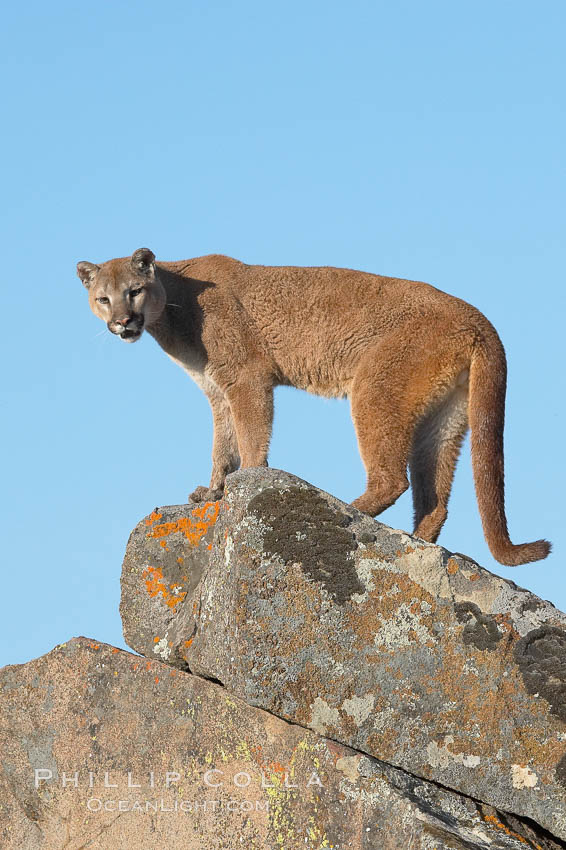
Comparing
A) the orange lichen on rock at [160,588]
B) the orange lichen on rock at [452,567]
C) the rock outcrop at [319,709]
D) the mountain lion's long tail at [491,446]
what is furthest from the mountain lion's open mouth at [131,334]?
the orange lichen on rock at [452,567]

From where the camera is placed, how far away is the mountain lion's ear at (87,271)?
9195 mm

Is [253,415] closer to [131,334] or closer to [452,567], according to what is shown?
[131,334]

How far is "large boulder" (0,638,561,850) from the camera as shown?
4621 mm

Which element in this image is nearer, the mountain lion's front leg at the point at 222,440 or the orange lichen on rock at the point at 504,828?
the orange lichen on rock at the point at 504,828

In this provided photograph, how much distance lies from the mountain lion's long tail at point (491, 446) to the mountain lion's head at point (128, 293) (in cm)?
280

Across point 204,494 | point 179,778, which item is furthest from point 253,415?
point 179,778

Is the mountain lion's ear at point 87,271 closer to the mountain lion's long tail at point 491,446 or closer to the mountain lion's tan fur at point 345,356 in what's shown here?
the mountain lion's tan fur at point 345,356

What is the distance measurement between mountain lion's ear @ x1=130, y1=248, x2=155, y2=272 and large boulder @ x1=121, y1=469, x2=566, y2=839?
4.26 metres

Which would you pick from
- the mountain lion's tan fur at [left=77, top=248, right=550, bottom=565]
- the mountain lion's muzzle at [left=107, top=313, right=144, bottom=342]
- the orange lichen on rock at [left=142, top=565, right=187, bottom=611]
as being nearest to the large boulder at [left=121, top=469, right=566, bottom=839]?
the orange lichen on rock at [left=142, top=565, right=187, bottom=611]

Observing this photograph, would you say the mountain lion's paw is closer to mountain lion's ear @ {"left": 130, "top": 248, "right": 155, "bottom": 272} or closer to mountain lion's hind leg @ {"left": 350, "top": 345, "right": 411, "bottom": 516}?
mountain lion's hind leg @ {"left": 350, "top": 345, "right": 411, "bottom": 516}

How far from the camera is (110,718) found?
17.7ft

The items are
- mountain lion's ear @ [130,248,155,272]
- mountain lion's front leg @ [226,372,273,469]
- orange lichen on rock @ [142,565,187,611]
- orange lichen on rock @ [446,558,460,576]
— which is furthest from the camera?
mountain lion's ear @ [130,248,155,272]

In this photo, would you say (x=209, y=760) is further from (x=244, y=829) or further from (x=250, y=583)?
(x=250, y=583)

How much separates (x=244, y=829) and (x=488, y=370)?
12.7ft
